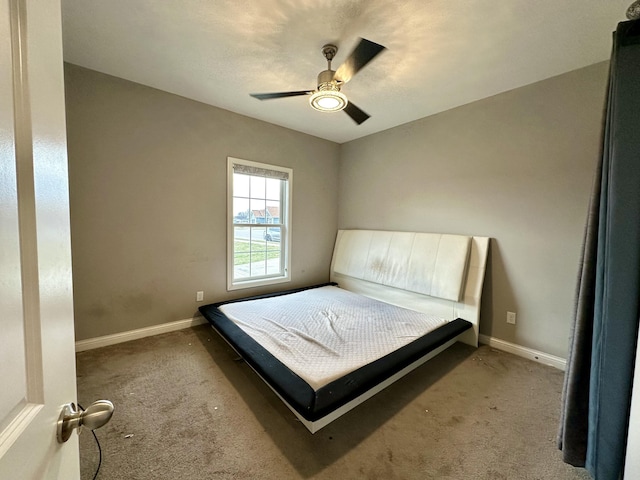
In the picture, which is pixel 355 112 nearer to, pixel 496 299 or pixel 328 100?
pixel 328 100

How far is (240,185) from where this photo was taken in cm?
333

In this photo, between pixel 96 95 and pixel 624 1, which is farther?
pixel 96 95

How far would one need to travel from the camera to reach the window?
10.7 ft

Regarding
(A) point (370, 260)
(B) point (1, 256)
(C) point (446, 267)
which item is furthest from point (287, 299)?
(B) point (1, 256)

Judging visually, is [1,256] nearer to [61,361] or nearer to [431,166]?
[61,361]

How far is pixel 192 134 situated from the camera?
113 inches

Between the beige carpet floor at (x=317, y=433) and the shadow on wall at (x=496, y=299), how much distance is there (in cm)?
38

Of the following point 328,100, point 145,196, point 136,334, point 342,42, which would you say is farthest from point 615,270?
point 136,334

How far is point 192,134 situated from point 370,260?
8.69 feet

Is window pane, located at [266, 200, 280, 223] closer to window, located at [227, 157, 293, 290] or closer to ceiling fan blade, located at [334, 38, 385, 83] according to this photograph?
window, located at [227, 157, 293, 290]

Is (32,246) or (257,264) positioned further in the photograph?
(257,264)

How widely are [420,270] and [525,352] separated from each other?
47.4 inches

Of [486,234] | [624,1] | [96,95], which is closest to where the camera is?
[624,1]

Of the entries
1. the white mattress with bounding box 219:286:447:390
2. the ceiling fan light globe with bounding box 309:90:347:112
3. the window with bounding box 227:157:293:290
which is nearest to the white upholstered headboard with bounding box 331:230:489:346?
the white mattress with bounding box 219:286:447:390
